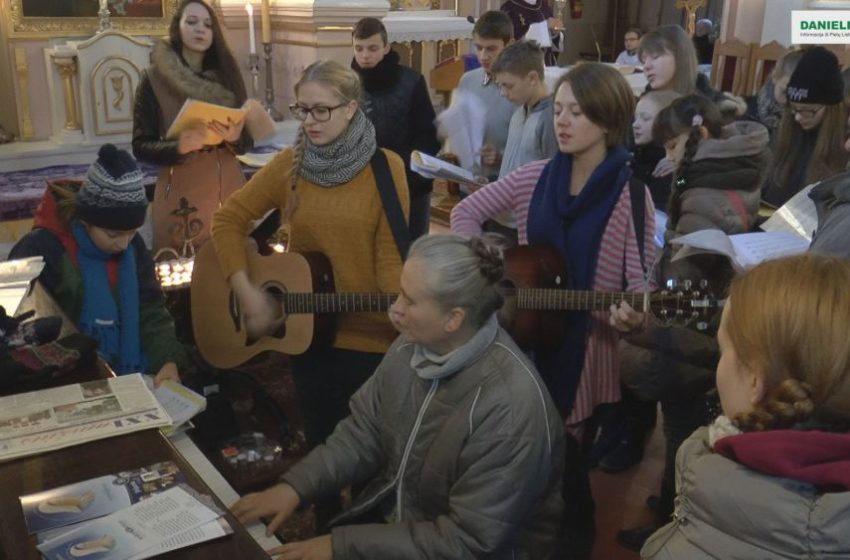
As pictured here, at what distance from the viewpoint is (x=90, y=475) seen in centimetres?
158

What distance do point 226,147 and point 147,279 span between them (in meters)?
1.14

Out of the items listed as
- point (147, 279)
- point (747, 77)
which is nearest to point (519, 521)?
point (147, 279)

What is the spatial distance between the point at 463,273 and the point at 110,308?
3.67 feet

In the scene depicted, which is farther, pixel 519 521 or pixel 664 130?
pixel 664 130

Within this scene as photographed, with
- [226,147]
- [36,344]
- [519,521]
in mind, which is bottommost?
[519,521]

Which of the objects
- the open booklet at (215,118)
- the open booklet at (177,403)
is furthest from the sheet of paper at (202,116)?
the open booklet at (177,403)

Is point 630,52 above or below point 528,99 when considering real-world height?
above

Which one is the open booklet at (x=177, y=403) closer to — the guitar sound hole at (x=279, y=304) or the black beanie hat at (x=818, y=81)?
the guitar sound hole at (x=279, y=304)

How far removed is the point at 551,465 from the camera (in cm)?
183

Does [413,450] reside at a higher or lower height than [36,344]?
lower

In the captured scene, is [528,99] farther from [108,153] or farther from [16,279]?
[16,279]

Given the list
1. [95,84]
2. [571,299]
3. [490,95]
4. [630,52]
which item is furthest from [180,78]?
[630,52]

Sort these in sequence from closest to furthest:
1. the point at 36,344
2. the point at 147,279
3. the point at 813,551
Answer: the point at 813,551, the point at 36,344, the point at 147,279

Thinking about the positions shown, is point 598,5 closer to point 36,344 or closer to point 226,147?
point 226,147
